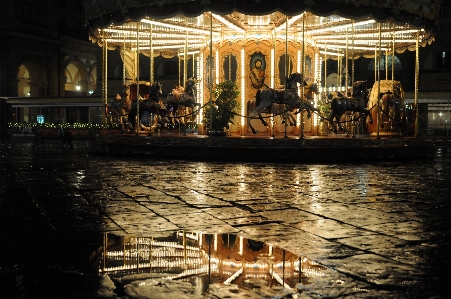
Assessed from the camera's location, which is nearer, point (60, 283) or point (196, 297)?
point (196, 297)

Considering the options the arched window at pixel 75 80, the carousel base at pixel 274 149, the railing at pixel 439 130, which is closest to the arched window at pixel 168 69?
the arched window at pixel 75 80

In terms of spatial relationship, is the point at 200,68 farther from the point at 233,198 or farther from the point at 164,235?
the point at 164,235

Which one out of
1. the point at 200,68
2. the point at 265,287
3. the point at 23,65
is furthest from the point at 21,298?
the point at 23,65

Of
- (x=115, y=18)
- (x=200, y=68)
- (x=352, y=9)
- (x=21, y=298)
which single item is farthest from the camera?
(x=200, y=68)

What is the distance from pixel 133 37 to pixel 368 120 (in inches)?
406

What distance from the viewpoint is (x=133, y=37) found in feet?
82.0

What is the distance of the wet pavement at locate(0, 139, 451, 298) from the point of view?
418cm

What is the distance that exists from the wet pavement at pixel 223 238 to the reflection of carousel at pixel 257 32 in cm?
733

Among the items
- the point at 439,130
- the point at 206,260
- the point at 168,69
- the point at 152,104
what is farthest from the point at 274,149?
the point at 168,69

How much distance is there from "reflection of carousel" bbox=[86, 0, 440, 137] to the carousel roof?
3cm

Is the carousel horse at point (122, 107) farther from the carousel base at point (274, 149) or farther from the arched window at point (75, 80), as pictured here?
the arched window at point (75, 80)

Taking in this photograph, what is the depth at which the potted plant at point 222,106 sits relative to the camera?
1997 cm

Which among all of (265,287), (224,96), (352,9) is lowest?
(265,287)

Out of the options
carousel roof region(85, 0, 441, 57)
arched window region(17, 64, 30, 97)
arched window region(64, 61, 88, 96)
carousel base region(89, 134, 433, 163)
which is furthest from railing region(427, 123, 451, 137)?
arched window region(17, 64, 30, 97)
